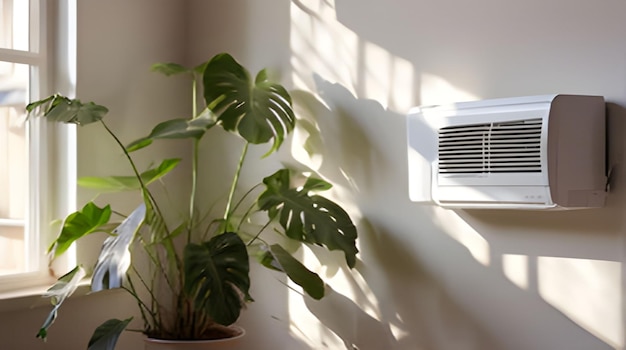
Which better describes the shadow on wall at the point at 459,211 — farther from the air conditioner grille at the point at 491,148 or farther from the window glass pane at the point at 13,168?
the window glass pane at the point at 13,168

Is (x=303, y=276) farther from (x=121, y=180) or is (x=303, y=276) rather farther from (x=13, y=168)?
(x=13, y=168)

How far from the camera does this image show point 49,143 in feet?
10.7

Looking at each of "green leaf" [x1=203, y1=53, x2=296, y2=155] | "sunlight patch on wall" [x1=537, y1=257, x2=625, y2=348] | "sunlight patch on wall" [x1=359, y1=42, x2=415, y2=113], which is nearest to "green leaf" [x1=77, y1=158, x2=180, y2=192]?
"green leaf" [x1=203, y1=53, x2=296, y2=155]

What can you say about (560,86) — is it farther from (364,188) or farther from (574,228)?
(364,188)

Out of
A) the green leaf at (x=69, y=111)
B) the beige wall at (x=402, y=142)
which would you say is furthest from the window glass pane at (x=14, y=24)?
the green leaf at (x=69, y=111)

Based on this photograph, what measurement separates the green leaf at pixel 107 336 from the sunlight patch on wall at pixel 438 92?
1.28 m

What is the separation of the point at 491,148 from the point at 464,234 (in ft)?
1.29

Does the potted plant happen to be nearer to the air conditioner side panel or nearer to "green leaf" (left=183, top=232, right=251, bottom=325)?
"green leaf" (left=183, top=232, right=251, bottom=325)

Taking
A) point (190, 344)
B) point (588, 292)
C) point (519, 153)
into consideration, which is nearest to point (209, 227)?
point (190, 344)

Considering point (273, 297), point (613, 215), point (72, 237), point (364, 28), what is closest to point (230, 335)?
point (273, 297)

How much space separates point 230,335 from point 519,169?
1382 millimetres

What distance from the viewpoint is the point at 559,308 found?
8.20 feet

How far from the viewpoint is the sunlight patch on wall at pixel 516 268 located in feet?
8.49

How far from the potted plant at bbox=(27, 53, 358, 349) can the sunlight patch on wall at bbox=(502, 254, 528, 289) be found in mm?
544
